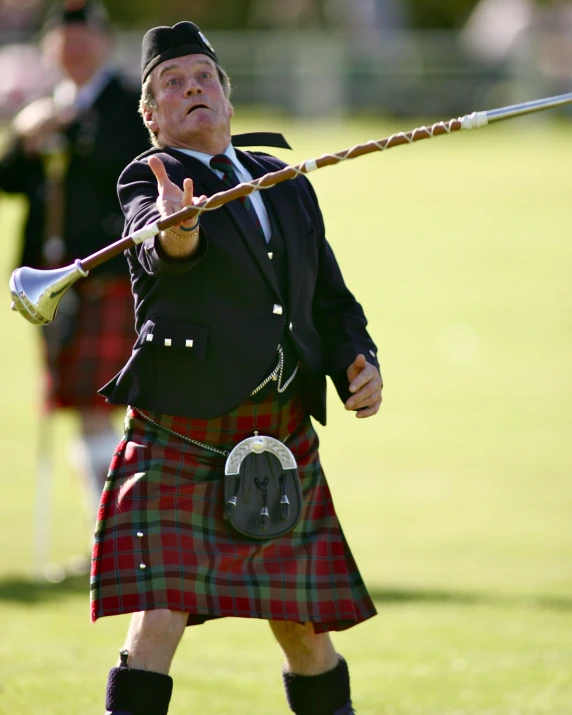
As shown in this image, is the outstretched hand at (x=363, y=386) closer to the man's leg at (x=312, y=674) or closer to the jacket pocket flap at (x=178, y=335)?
the jacket pocket flap at (x=178, y=335)

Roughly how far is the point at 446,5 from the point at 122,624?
36.8m

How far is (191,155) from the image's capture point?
134 inches

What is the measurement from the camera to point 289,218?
135 inches

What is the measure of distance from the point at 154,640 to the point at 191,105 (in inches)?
52.1

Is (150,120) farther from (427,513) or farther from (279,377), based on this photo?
(427,513)

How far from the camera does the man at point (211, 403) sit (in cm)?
325

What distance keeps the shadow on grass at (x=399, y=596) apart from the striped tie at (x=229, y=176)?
9.13ft

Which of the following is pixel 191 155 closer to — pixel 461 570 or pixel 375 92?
pixel 461 570

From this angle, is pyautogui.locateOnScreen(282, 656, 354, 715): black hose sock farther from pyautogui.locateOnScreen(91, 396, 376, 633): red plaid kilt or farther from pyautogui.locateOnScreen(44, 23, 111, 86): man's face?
pyautogui.locateOnScreen(44, 23, 111, 86): man's face

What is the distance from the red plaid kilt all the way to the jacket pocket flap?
209 mm

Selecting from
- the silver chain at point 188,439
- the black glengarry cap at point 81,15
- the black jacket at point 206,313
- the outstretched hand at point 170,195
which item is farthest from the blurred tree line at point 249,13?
the outstretched hand at point 170,195

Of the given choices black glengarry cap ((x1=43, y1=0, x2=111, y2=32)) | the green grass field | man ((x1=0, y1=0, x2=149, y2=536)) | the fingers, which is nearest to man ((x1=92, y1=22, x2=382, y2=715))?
the fingers

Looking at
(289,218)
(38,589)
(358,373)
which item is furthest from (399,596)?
(289,218)

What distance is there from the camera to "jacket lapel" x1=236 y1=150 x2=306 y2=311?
11.1ft
